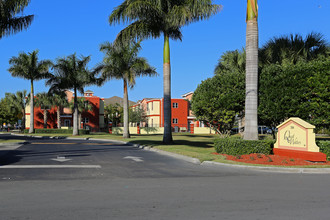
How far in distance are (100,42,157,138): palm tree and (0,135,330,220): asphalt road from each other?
23.3 meters

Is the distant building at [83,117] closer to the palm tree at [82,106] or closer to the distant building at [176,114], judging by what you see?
the palm tree at [82,106]

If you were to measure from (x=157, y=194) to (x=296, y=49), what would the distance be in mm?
23405

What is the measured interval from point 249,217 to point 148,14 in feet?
69.0

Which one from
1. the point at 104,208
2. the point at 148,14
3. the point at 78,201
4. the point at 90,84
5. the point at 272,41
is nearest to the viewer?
the point at 104,208

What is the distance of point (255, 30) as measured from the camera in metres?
16.8

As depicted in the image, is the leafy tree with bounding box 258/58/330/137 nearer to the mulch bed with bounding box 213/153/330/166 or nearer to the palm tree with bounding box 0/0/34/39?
the mulch bed with bounding box 213/153/330/166

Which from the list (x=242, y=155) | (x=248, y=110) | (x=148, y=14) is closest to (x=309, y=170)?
(x=242, y=155)

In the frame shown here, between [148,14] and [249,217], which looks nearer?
[249,217]

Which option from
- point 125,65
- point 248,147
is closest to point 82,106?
point 125,65

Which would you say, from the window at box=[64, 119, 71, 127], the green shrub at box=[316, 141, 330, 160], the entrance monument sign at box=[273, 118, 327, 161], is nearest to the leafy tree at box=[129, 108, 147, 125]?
the window at box=[64, 119, 71, 127]

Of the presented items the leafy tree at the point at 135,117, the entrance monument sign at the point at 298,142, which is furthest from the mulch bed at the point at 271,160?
the leafy tree at the point at 135,117

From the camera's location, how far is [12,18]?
984 inches

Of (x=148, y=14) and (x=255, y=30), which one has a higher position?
(x=148, y=14)

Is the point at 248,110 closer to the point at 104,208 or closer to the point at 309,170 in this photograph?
the point at 309,170
